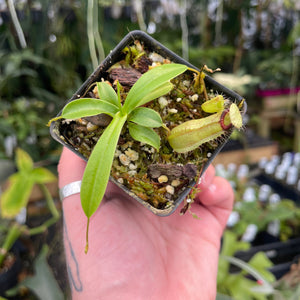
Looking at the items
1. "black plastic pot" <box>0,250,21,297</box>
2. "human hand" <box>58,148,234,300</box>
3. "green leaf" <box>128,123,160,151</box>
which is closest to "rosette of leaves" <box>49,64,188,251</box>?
"green leaf" <box>128,123,160,151</box>

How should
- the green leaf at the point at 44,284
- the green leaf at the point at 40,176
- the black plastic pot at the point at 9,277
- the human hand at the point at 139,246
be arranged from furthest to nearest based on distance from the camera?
1. the black plastic pot at the point at 9,277
2. the green leaf at the point at 40,176
3. the green leaf at the point at 44,284
4. the human hand at the point at 139,246

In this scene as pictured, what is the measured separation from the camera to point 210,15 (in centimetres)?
177

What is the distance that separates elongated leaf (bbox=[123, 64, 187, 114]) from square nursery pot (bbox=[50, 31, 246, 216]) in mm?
45

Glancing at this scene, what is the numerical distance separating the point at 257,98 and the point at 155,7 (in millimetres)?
891

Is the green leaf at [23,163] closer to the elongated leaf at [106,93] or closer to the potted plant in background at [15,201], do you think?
the potted plant in background at [15,201]

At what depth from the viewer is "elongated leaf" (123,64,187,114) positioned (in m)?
0.31

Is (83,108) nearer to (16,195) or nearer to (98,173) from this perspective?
(98,173)

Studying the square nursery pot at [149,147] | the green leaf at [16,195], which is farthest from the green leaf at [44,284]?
the square nursery pot at [149,147]

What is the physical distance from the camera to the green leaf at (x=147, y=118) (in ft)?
1.02

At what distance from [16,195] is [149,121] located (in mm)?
676

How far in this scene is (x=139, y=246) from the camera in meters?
0.48

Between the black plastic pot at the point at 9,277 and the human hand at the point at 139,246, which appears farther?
the black plastic pot at the point at 9,277

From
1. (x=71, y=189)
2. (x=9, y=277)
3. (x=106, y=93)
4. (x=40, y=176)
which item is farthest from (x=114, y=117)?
(x=9, y=277)

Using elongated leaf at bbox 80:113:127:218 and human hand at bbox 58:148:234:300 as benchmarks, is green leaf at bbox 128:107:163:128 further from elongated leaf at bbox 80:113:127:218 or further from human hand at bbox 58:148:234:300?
human hand at bbox 58:148:234:300
